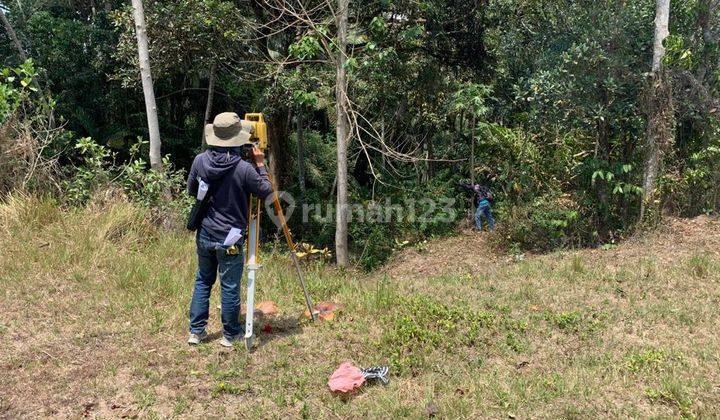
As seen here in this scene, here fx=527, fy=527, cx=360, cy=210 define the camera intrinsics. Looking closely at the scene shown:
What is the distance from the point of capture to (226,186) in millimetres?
4309

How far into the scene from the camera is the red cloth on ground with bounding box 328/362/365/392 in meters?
3.80

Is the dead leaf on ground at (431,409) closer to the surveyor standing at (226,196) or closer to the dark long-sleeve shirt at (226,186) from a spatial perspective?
Result: the surveyor standing at (226,196)

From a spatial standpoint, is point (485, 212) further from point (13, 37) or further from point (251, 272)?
point (13, 37)

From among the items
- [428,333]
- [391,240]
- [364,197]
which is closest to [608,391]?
[428,333]

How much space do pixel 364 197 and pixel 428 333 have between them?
28.1 ft

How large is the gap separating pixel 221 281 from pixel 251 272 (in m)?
0.26

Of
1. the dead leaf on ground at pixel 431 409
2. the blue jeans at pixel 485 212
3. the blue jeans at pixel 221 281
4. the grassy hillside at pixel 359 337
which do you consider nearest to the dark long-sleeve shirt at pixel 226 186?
the blue jeans at pixel 221 281

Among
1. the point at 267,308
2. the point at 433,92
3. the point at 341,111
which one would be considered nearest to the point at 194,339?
the point at 267,308

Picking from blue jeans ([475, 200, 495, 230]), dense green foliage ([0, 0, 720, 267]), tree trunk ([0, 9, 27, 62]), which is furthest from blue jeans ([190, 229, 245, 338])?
tree trunk ([0, 9, 27, 62])

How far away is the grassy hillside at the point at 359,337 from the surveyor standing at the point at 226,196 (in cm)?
54

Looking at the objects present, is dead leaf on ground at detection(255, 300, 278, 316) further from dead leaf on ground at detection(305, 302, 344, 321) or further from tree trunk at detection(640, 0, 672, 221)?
tree trunk at detection(640, 0, 672, 221)

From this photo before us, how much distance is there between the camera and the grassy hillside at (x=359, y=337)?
372cm

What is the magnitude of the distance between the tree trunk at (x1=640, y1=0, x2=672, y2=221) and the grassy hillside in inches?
61.0

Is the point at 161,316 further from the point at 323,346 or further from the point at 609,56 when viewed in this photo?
the point at 609,56
